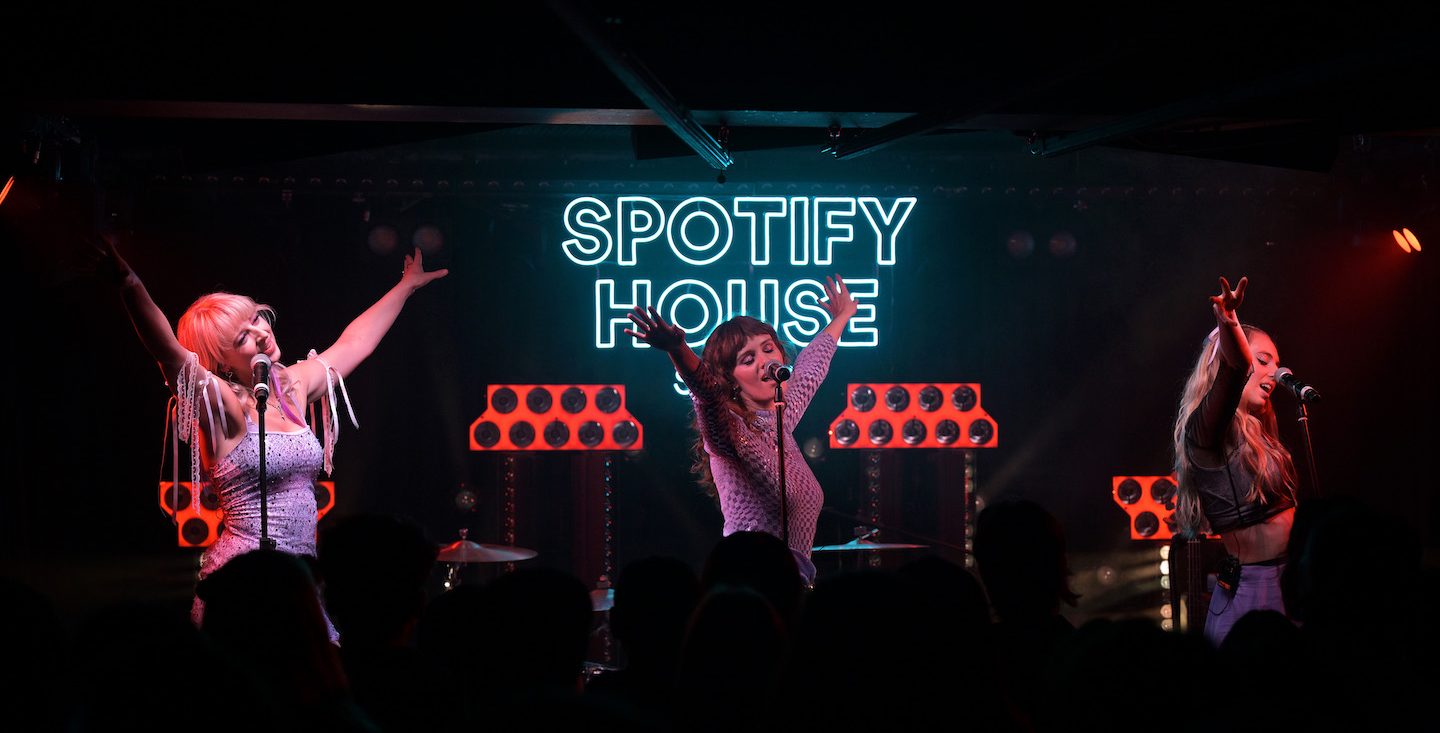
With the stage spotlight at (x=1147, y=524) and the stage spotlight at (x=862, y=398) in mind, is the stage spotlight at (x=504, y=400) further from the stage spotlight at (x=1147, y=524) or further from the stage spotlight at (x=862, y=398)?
the stage spotlight at (x=1147, y=524)

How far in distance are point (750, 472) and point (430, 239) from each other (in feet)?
12.0

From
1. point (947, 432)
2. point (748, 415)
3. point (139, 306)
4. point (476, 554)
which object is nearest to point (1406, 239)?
point (947, 432)

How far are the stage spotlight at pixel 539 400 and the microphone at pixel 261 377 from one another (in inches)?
127

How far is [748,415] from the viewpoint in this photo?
176 inches

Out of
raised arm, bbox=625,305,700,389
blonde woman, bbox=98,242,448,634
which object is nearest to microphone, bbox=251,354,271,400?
blonde woman, bbox=98,242,448,634

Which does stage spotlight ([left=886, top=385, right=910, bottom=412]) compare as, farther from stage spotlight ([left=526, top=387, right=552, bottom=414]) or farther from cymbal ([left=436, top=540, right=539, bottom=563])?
cymbal ([left=436, top=540, right=539, bottom=563])

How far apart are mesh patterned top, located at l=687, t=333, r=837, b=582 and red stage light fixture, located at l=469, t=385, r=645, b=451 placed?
2739 millimetres

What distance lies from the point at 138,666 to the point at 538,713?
0.56 metres

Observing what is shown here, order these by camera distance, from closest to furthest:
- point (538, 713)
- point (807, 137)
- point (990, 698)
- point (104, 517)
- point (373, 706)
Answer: point (538, 713)
point (990, 698)
point (373, 706)
point (807, 137)
point (104, 517)

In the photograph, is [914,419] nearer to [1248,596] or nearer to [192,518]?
[1248,596]

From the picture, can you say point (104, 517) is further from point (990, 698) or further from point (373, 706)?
point (990, 698)

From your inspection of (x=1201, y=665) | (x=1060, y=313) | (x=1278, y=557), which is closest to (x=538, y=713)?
(x=1201, y=665)

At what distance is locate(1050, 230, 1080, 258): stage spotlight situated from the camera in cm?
760

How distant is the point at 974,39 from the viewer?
4691 millimetres
